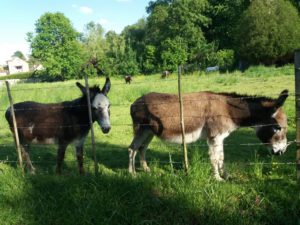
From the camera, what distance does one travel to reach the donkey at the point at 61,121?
6336 mm

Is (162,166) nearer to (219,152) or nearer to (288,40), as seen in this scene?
(219,152)

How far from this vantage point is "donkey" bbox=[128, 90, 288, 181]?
5898 millimetres

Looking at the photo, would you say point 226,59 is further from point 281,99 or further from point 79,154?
point 79,154

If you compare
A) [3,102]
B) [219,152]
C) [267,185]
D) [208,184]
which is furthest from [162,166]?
[3,102]

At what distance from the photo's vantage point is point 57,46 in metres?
62.8

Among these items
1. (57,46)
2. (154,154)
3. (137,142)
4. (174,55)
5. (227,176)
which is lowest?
(154,154)

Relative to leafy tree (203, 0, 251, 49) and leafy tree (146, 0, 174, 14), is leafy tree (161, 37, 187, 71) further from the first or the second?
leafy tree (146, 0, 174, 14)

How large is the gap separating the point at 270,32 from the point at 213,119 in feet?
109

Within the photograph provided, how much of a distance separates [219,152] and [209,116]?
0.72m

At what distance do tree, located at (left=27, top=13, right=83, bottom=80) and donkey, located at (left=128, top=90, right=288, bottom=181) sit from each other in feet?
175

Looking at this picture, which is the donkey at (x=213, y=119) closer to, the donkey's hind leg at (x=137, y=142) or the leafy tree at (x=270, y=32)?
the donkey's hind leg at (x=137, y=142)

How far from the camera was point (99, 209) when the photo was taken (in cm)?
452

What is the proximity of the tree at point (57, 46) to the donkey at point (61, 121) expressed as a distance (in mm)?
52525

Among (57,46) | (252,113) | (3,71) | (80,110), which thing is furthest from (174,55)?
(3,71)
